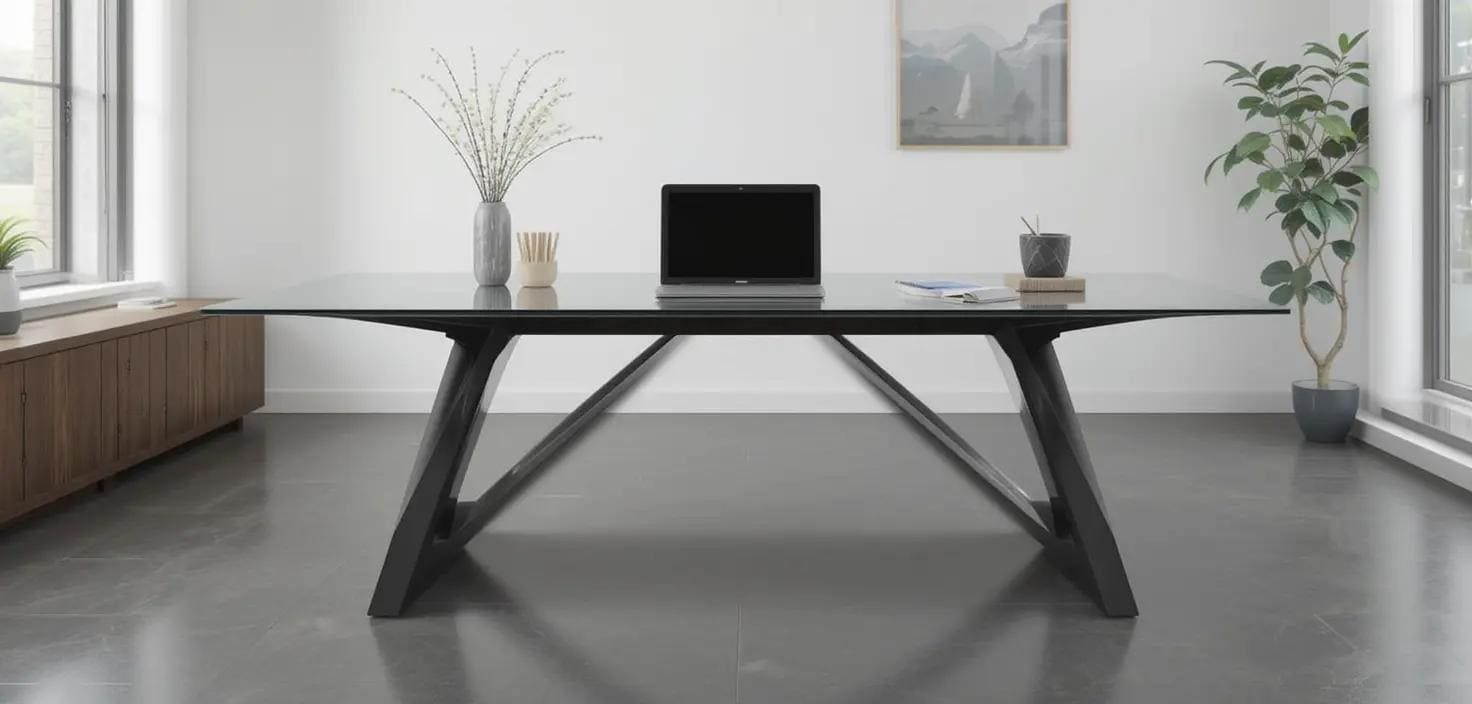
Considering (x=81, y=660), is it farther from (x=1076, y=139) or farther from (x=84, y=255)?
(x=1076, y=139)

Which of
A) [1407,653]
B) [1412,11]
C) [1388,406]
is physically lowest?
[1407,653]

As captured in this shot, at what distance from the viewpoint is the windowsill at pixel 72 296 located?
4.79 metres

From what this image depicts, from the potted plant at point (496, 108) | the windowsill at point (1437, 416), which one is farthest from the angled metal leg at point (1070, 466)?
the potted plant at point (496, 108)

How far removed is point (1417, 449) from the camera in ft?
15.7

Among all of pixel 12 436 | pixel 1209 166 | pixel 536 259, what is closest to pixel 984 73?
pixel 1209 166

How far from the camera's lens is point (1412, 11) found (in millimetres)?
5133

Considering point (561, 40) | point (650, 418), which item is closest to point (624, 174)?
point (561, 40)

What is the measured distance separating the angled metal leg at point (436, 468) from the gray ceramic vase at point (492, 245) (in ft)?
1.18

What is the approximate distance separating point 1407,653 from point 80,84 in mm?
5324

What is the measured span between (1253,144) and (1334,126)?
1.11ft

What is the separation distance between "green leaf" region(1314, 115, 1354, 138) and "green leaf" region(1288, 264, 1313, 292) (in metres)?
0.57

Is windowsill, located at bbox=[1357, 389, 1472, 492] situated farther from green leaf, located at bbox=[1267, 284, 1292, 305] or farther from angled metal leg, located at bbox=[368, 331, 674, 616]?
angled metal leg, located at bbox=[368, 331, 674, 616]

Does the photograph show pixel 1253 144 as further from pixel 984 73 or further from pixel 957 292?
pixel 957 292

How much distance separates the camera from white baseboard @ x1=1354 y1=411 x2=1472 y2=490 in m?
4.47
